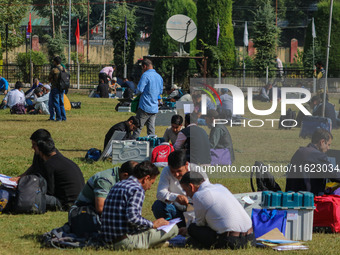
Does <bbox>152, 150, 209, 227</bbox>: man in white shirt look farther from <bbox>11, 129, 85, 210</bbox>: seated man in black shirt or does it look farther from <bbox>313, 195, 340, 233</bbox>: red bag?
<bbox>313, 195, 340, 233</bbox>: red bag

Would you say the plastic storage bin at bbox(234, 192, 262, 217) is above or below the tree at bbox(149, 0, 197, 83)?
below

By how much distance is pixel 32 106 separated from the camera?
76.4ft

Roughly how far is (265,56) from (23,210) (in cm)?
3576

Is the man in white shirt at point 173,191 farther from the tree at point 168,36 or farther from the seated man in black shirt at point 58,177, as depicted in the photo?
the tree at point 168,36

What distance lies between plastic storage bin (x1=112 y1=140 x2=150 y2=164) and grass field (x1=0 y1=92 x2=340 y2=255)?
24cm

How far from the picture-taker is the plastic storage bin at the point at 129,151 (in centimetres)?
1238

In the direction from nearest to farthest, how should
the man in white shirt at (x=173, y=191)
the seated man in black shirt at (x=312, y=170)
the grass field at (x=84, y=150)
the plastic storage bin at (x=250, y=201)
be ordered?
1. the grass field at (x=84, y=150)
2. the man in white shirt at (x=173, y=191)
3. the plastic storage bin at (x=250, y=201)
4. the seated man in black shirt at (x=312, y=170)

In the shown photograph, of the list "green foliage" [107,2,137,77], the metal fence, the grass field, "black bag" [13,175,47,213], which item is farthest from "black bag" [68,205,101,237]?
"green foliage" [107,2,137,77]

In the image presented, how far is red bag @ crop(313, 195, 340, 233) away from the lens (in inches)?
317

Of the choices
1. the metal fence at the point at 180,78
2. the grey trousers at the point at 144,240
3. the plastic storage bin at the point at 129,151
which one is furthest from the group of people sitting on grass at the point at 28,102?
Answer: the grey trousers at the point at 144,240

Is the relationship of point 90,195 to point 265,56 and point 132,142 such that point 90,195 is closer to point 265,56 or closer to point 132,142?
point 132,142

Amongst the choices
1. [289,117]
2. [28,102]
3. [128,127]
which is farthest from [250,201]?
[28,102]

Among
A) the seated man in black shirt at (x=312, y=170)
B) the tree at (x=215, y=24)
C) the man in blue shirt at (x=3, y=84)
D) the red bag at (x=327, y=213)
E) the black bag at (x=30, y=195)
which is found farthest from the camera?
the tree at (x=215, y=24)

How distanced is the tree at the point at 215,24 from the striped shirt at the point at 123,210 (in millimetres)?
34125
